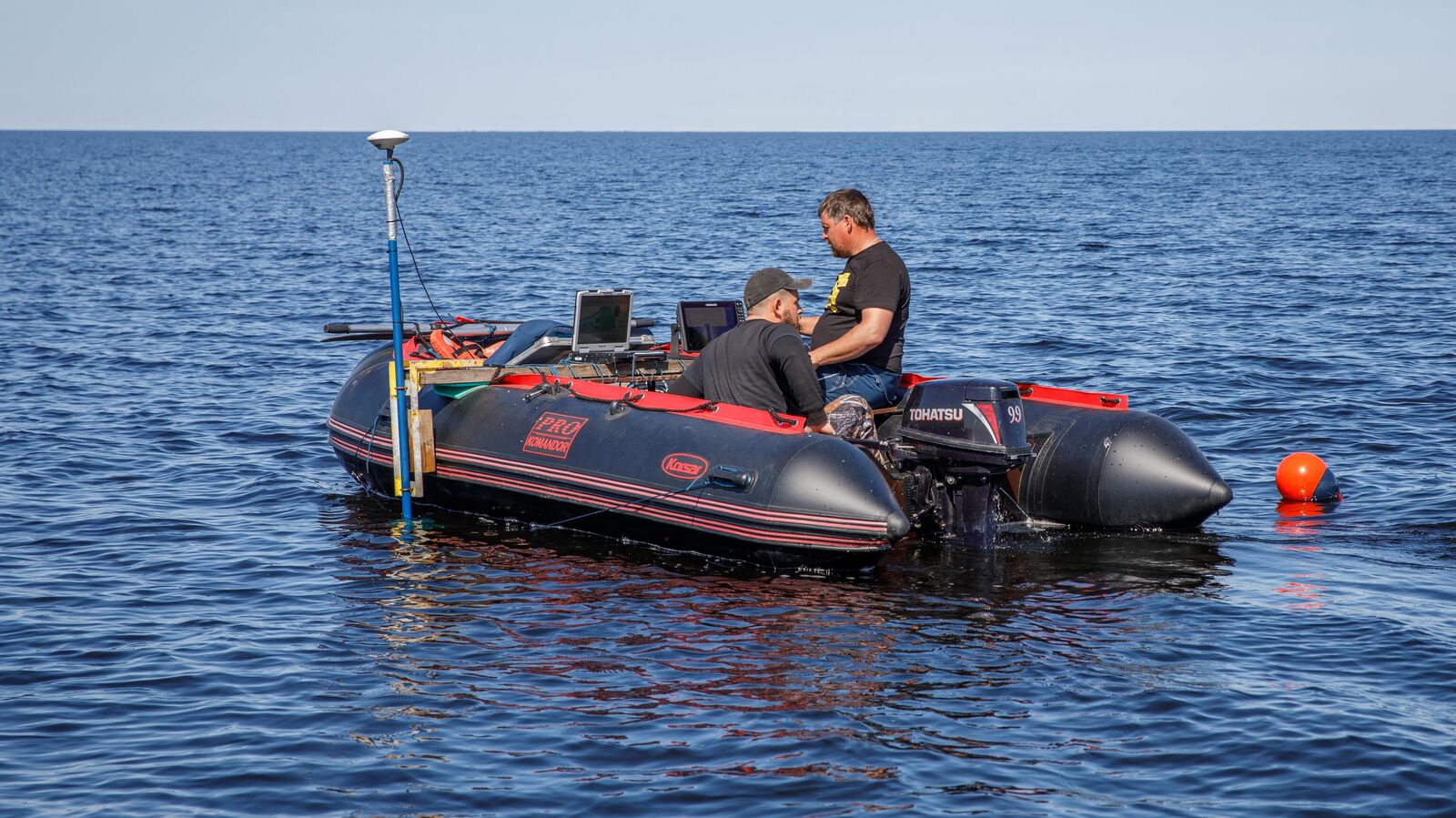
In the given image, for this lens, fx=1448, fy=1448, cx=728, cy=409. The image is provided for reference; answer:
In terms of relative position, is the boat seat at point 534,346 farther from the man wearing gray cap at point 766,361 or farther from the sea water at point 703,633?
→ the man wearing gray cap at point 766,361

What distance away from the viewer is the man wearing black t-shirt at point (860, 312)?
360 inches

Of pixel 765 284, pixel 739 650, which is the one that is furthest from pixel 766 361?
pixel 739 650

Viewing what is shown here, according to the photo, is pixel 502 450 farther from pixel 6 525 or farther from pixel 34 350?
pixel 34 350

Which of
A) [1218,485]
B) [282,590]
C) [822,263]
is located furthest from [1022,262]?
[282,590]

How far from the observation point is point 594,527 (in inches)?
379

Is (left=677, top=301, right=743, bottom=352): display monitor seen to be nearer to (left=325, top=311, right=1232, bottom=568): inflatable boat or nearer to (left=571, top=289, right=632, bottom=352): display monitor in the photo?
(left=325, top=311, right=1232, bottom=568): inflatable boat

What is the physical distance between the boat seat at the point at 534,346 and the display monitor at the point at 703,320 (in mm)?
872

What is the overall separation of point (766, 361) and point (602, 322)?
1.79 m

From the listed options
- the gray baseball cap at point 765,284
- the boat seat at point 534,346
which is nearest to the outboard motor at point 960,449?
the gray baseball cap at point 765,284

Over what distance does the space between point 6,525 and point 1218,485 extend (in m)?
8.31

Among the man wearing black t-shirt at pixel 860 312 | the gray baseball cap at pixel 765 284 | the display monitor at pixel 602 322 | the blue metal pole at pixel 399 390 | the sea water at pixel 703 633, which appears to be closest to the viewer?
the sea water at pixel 703 633

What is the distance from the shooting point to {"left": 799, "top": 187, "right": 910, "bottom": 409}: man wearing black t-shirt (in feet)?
30.0

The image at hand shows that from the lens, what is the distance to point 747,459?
8.66 meters

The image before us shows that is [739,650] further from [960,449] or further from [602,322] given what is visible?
[602,322]
